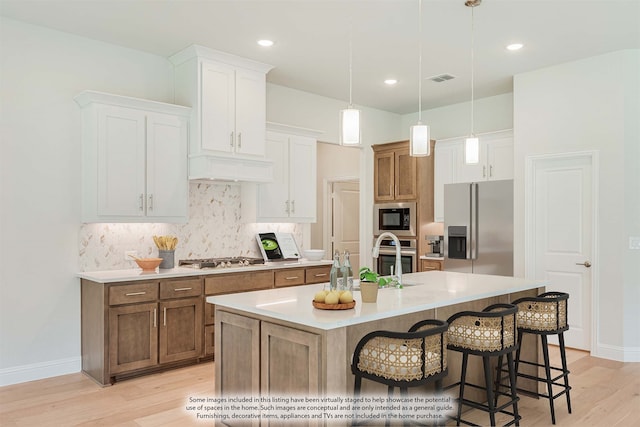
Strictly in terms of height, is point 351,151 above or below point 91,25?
below

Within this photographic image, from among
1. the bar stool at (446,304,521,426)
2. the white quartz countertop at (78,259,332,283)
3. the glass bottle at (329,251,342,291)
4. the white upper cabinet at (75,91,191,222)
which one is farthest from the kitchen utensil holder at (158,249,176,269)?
the bar stool at (446,304,521,426)

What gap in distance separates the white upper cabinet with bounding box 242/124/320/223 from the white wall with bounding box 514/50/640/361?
105 inches

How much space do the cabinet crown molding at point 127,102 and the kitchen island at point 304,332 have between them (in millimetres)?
2216

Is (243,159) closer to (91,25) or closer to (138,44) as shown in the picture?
(138,44)

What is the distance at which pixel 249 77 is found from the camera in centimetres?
493

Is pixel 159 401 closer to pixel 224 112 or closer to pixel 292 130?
pixel 224 112

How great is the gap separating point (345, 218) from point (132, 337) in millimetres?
4853

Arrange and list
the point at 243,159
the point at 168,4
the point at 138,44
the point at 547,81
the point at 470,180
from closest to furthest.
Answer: the point at 168,4
the point at 138,44
the point at 243,159
the point at 547,81
the point at 470,180

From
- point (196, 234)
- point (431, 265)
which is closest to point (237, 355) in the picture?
point (196, 234)

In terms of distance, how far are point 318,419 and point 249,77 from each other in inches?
140

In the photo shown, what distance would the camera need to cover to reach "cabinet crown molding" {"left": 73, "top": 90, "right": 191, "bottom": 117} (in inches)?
161

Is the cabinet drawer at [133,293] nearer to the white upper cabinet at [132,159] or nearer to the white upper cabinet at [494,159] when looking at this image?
the white upper cabinet at [132,159]

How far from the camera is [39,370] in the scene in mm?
4047

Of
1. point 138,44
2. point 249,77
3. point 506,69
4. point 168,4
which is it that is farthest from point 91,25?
point 506,69
